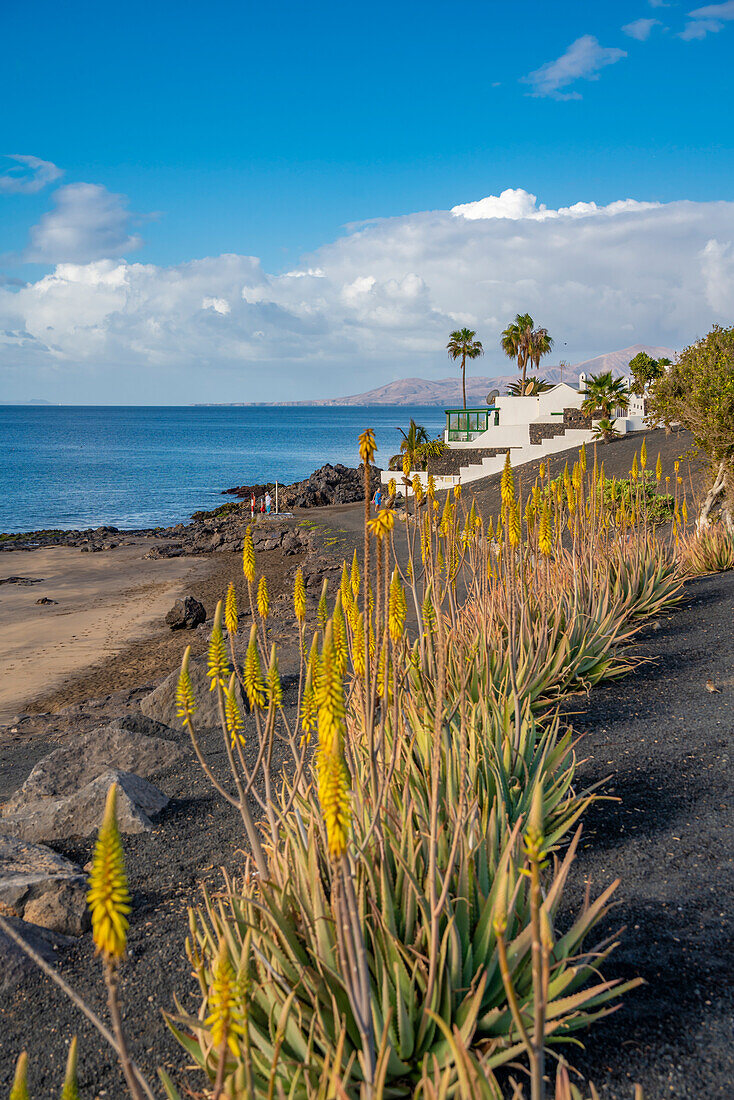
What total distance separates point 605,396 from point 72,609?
25.8 metres

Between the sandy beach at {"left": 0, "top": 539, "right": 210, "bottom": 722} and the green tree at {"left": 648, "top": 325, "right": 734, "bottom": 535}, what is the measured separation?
470 inches

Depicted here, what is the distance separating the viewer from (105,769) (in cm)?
644

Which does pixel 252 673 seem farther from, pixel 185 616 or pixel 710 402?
pixel 185 616

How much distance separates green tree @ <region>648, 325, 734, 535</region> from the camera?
39.1 ft

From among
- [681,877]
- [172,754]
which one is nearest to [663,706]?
[681,877]

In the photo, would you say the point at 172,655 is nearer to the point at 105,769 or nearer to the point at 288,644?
the point at 288,644

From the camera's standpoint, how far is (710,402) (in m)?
12.2

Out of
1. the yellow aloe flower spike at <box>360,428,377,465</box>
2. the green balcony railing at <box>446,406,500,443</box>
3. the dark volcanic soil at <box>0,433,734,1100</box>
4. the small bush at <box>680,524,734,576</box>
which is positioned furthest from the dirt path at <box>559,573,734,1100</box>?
the green balcony railing at <box>446,406,500,443</box>

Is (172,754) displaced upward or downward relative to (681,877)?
downward

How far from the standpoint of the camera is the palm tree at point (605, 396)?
3620cm

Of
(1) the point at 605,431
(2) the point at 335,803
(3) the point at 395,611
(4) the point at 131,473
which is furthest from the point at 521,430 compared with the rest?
(4) the point at 131,473

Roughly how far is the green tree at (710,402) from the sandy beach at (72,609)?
1195 centimetres

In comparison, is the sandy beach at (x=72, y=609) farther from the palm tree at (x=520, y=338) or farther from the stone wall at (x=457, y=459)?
the palm tree at (x=520, y=338)

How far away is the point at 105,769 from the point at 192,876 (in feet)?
7.79
